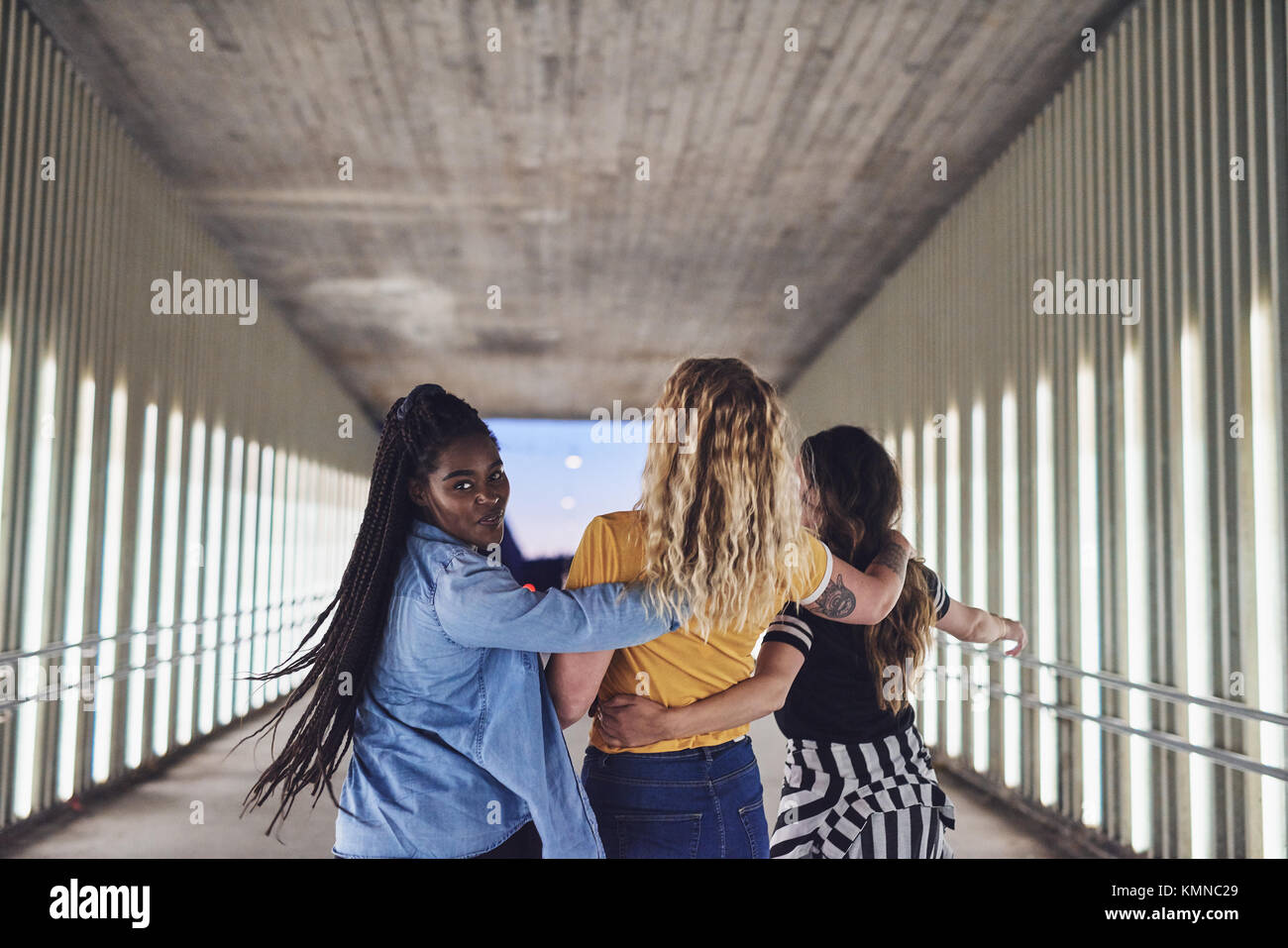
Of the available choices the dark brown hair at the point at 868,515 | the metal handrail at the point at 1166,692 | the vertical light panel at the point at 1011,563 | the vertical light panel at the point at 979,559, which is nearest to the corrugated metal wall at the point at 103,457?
the dark brown hair at the point at 868,515

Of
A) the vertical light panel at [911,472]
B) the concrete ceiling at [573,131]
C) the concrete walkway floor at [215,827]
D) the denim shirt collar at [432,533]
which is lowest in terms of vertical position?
the concrete walkway floor at [215,827]

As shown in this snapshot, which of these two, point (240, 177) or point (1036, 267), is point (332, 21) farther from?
point (1036, 267)

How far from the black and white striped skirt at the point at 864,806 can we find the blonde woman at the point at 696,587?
0.31 metres

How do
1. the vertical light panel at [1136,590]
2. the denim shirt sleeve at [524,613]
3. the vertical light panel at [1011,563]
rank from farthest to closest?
the vertical light panel at [1011,563] < the vertical light panel at [1136,590] < the denim shirt sleeve at [524,613]

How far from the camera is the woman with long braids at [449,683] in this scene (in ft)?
5.28

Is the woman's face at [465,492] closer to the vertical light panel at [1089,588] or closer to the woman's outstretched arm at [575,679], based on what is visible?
the woman's outstretched arm at [575,679]

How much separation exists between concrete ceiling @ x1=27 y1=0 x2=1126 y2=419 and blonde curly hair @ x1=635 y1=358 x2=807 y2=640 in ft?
12.9

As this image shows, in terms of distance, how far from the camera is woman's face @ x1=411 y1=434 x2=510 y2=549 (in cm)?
170

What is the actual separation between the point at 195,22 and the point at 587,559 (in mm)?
4881

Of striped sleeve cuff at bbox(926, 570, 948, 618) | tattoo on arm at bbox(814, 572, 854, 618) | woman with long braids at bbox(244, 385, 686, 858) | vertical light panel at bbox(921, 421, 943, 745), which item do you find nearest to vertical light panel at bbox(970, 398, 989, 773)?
vertical light panel at bbox(921, 421, 943, 745)

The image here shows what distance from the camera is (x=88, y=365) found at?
6180 millimetres

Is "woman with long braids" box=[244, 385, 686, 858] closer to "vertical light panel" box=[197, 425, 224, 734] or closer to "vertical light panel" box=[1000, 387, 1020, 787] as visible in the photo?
"vertical light panel" box=[1000, 387, 1020, 787]

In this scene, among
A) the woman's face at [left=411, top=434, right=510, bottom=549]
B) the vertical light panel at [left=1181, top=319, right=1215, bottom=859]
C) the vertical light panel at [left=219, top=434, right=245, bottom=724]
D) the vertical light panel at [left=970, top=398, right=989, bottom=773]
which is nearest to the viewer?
the woman's face at [left=411, top=434, right=510, bottom=549]

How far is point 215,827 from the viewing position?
5.73 meters
